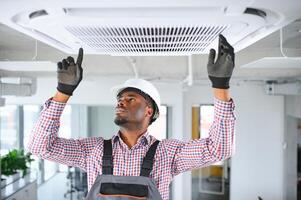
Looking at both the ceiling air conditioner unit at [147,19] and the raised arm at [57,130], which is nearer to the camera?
the ceiling air conditioner unit at [147,19]

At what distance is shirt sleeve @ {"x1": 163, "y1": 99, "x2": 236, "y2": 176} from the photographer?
3.56ft

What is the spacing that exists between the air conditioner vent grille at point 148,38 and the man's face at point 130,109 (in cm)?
44

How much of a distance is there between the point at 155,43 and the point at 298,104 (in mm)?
4826

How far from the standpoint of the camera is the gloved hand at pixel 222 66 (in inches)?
34.4

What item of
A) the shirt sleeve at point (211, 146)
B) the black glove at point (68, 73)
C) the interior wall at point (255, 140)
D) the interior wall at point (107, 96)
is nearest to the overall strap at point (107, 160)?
the shirt sleeve at point (211, 146)

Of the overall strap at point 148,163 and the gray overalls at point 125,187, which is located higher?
the overall strap at point 148,163

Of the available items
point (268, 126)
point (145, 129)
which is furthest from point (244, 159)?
point (145, 129)

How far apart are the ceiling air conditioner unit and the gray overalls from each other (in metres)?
0.66

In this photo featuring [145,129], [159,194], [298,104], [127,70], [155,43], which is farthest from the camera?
[298,104]

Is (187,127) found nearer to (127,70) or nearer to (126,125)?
(127,70)

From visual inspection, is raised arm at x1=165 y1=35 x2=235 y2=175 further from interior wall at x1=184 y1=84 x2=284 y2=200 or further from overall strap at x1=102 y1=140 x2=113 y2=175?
interior wall at x1=184 y1=84 x2=284 y2=200

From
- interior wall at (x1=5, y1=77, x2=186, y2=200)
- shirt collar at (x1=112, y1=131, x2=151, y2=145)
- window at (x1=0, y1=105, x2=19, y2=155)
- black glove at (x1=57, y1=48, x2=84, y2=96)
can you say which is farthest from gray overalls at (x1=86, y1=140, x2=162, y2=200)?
window at (x1=0, y1=105, x2=19, y2=155)

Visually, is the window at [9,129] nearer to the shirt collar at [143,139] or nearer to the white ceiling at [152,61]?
the white ceiling at [152,61]

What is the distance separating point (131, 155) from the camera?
137 centimetres
